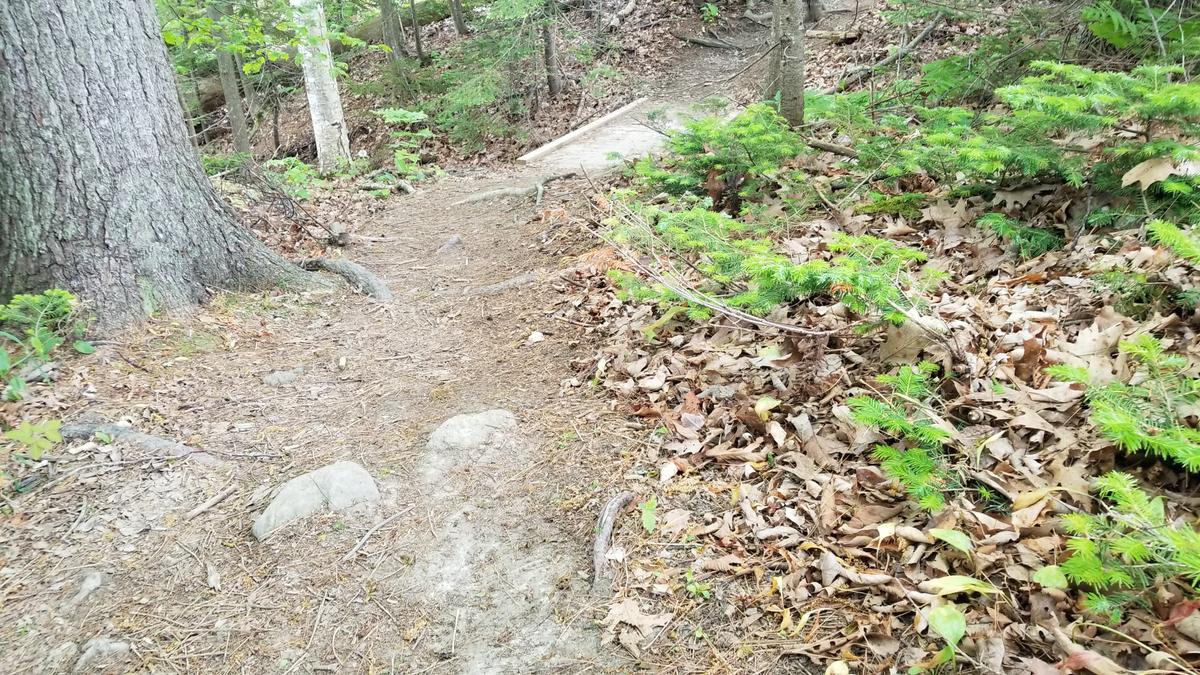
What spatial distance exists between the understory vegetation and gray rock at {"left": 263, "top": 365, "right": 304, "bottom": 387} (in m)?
2.26

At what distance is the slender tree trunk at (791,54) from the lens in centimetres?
574

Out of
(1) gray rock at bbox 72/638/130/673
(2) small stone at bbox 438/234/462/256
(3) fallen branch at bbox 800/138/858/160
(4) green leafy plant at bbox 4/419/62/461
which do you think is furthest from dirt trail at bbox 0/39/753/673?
(3) fallen branch at bbox 800/138/858/160

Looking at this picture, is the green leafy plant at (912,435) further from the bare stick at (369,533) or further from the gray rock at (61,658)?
the gray rock at (61,658)

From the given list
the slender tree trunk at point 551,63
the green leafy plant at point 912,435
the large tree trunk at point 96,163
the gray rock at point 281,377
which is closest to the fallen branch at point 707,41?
the slender tree trunk at point 551,63

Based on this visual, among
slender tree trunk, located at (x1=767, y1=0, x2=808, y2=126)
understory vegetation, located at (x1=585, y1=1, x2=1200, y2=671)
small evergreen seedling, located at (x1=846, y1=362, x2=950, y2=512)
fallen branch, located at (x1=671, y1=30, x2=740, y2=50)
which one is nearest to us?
understory vegetation, located at (x1=585, y1=1, x2=1200, y2=671)

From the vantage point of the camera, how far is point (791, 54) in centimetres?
583

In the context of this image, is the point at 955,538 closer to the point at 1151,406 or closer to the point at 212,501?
the point at 1151,406

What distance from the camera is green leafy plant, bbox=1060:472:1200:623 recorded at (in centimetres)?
165

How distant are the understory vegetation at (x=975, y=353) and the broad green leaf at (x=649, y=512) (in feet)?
0.22

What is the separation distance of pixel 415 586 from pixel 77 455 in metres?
2.23

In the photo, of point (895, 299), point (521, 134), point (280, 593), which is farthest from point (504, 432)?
point (521, 134)

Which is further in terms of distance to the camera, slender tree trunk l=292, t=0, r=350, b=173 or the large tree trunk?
slender tree trunk l=292, t=0, r=350, b=173

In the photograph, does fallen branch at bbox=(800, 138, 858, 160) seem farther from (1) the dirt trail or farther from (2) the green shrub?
(1) the dirt trail

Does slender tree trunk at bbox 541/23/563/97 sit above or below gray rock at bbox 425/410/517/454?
above
